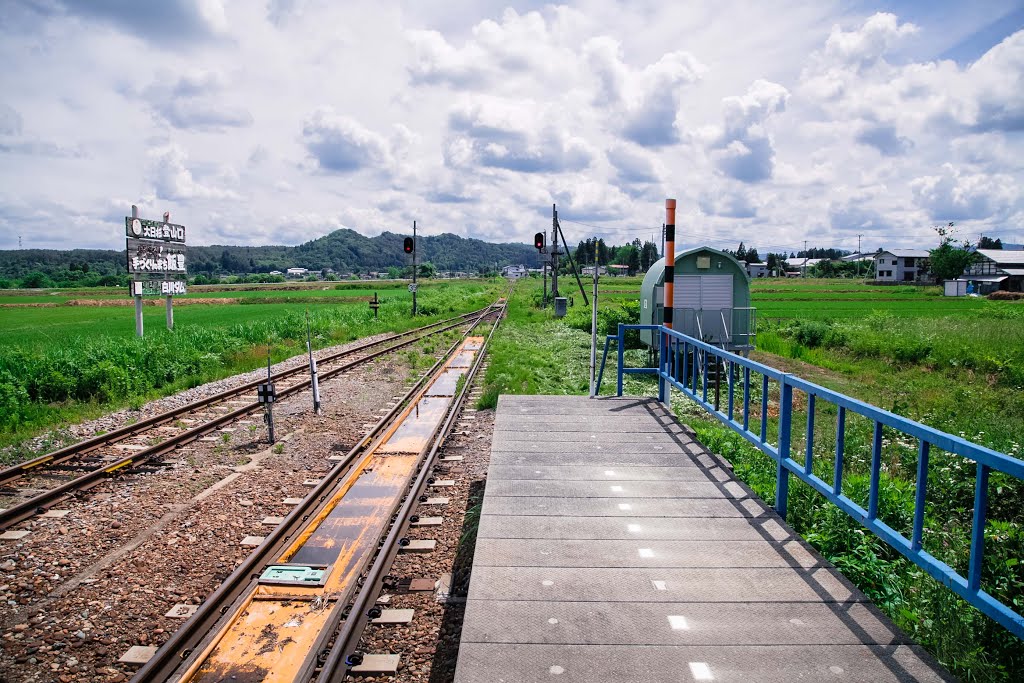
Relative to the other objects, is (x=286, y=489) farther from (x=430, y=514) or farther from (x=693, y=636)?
(x=693, y=636)

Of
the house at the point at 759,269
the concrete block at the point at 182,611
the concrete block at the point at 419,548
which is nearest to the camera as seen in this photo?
the concrete block at the point at 182,611

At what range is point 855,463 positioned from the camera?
8.83 meters

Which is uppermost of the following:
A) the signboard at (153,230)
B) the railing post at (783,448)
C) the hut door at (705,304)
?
the signboard at (153,230)

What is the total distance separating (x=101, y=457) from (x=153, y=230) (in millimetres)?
14474

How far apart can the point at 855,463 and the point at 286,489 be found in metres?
7.26

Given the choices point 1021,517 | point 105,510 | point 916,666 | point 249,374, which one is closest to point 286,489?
point 105,510

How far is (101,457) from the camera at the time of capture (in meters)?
9.34

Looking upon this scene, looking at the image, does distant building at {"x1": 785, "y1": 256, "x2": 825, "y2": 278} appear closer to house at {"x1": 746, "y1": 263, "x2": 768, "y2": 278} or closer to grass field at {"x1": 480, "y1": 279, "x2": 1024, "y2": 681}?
house at {"x1": 746, "y1": 263, "x2": 768, "y2": 278}

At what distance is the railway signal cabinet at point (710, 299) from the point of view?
1750 centimetres

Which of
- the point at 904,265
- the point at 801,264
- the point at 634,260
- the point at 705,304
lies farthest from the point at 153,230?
the point at 801,264

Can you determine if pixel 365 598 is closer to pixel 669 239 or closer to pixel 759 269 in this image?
pixel 669 239

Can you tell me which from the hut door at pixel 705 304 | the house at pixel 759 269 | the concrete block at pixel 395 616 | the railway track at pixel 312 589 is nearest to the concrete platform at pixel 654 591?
the concrete block at pixel 395 616

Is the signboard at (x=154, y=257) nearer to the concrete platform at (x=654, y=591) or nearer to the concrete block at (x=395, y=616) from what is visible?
the concrete block at (x=395, y=616)

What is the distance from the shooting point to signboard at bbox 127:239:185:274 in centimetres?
2056
